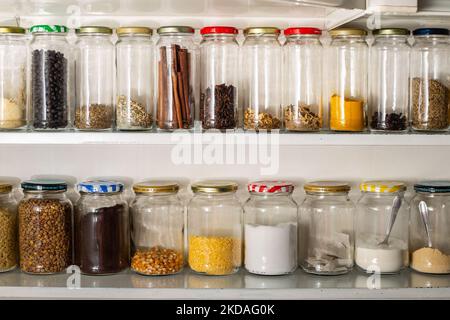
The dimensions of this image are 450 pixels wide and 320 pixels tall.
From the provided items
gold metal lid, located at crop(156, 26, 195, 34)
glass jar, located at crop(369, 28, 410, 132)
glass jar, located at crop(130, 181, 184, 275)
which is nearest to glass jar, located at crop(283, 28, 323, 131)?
glass jar, located at crop(369, 28, 410, 132)

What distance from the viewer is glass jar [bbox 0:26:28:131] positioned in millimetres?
1462

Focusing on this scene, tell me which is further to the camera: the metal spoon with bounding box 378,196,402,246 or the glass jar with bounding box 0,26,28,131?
the metal spoon with bounding box 378,196,402,246

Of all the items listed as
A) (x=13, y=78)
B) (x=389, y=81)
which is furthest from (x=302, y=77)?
(x=13, y=78)

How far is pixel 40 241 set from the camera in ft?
4.89

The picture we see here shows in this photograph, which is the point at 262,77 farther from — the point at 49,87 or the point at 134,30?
the point at 49,87

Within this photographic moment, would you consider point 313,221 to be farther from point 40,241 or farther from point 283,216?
point 40,241

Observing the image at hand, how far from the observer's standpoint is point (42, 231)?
58.7 inches

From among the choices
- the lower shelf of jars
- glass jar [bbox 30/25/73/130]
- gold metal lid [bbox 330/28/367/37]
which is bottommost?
the lower shelf of jars

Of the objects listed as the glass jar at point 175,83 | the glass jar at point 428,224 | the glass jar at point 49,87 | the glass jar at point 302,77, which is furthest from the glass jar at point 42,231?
the glass jar at point 428,224

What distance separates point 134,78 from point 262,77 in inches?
11.6

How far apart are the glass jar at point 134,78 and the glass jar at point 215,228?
0.21m

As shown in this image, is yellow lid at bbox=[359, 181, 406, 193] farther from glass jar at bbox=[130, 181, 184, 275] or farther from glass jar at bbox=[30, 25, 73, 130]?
glass jar at bbox=[30, 25, 73, 130]

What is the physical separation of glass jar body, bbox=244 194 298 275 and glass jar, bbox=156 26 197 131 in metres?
0.28

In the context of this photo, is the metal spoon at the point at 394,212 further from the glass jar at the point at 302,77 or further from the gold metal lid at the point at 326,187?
the glass jar at the point at 302,77
